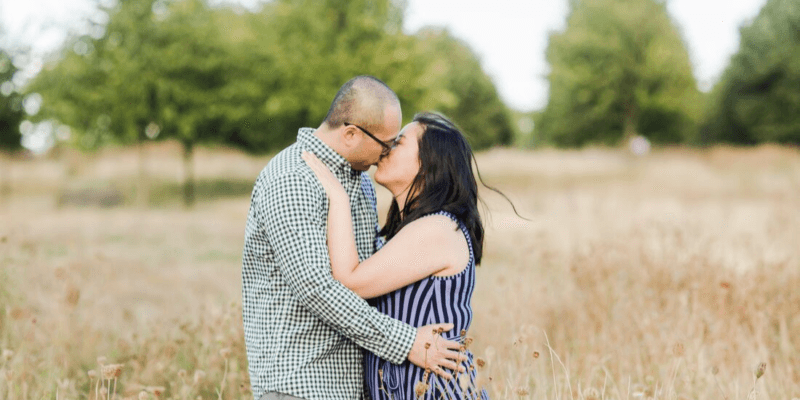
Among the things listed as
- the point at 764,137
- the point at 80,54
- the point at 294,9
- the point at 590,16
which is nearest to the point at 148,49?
the point at 80,54

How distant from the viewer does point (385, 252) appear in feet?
7.88

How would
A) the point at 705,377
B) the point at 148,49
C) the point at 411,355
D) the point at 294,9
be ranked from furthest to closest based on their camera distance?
the point at 294,9 < the point at 148,49 < the point at 705,377 < the point at 411,355

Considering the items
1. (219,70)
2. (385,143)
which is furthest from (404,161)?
(219,70)

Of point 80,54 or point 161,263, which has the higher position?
point 80,54

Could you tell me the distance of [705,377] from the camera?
3500mm

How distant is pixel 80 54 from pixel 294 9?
5.78 metres

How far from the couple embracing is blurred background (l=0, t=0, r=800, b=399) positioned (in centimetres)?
42

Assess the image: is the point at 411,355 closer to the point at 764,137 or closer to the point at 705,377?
the point at 705,377

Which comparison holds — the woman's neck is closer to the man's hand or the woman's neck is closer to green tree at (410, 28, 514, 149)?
the man's hand

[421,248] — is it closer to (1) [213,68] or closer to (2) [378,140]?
(2) [378,140]

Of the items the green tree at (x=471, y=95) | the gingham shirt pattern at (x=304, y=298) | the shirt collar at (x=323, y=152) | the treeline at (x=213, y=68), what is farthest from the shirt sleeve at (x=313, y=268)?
the green tree at (x=471, y=95)

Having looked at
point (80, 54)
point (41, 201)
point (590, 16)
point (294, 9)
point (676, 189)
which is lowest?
point (41, 201)

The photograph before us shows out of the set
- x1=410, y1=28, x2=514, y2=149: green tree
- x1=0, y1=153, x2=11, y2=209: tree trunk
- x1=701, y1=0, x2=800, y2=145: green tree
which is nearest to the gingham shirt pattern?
x1=0, y1=153, x2=11, y2=209: tree trunk

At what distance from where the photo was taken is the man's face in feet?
8.35
